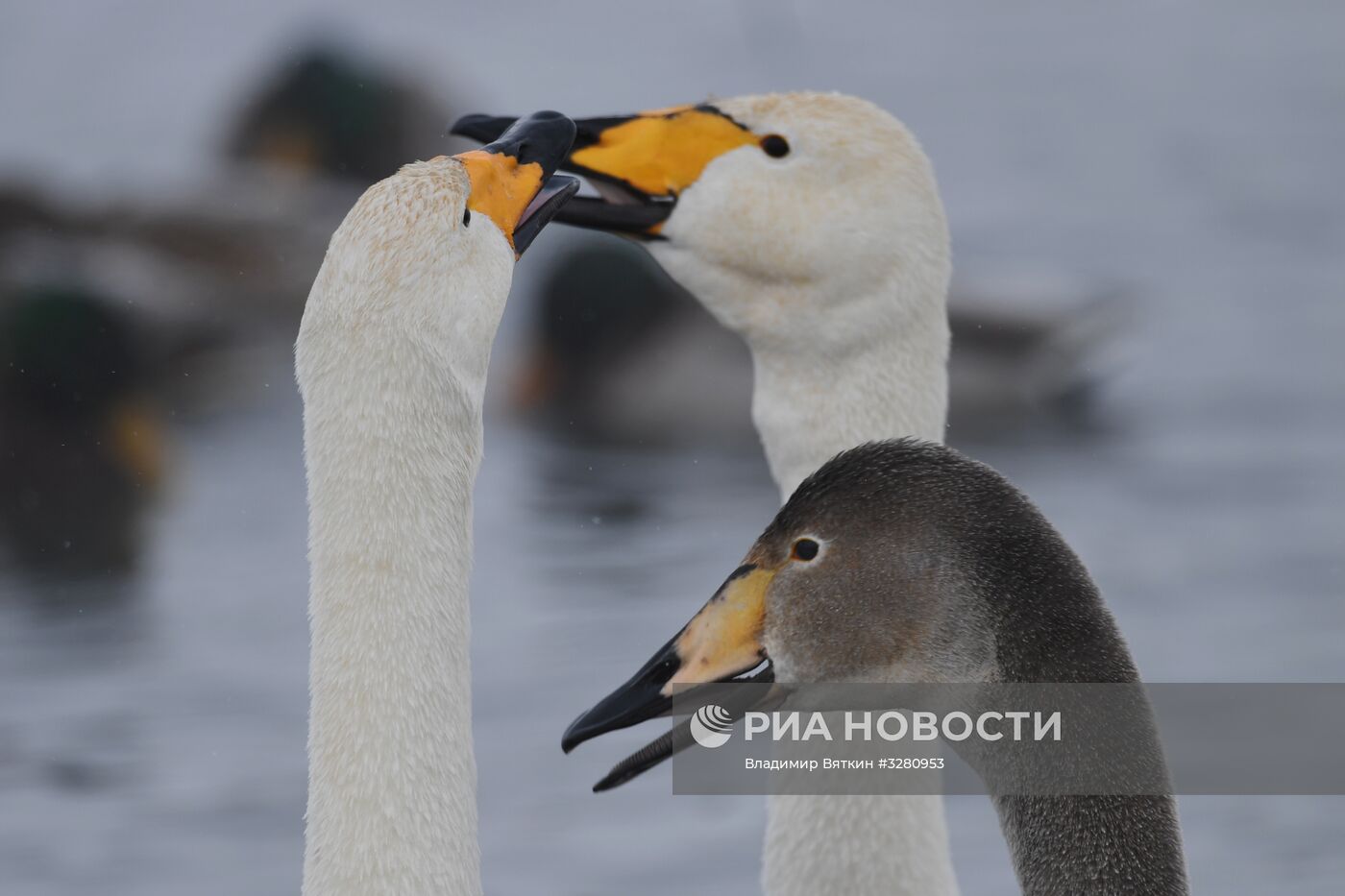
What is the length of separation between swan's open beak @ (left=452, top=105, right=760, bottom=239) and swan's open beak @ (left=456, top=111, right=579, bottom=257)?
843mm

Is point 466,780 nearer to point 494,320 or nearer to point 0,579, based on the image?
point 494,320

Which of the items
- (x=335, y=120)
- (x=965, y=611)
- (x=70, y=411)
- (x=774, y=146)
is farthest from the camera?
(x=335, y=120)

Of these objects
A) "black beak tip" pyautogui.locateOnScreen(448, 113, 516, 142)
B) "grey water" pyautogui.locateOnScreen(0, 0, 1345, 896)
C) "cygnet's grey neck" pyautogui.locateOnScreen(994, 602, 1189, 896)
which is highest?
"grey water" pyautogui.locateOnScreen(0, 0, 1345, 896)

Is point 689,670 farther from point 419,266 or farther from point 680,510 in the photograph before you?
point 680,510

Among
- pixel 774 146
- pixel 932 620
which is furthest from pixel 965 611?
pixel 774 146

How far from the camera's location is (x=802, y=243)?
6.05 metres

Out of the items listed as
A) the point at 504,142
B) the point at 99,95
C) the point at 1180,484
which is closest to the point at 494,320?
the point at 504,142

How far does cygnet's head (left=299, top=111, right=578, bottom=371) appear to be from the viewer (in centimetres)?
441

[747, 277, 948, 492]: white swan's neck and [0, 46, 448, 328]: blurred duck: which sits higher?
[0, 46, 448, 328]: blurred duck

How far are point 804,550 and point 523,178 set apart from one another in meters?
1.01

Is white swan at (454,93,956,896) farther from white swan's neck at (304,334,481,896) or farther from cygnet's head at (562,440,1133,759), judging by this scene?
white swan's neck at (304,334,481,896)

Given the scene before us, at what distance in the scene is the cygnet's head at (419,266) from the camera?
4406 mm

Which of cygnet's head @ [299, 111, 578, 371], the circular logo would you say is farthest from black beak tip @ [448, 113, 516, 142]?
the circular logo

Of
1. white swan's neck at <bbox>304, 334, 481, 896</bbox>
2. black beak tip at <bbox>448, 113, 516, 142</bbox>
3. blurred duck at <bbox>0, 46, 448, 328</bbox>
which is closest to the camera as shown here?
white swan's neck at <bbox>304, 334, 481, 896</bbox>
